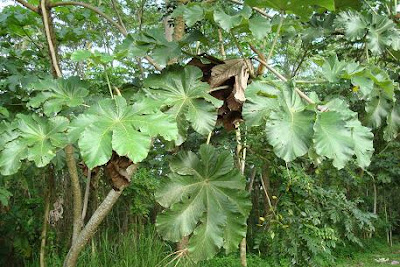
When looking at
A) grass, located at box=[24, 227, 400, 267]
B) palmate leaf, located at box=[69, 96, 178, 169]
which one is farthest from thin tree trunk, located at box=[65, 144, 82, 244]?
palmate leaf, located at box=[69, 96, 178, 169]

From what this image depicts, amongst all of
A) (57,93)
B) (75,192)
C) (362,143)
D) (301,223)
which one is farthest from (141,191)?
(362,143)

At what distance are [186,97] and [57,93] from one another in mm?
594

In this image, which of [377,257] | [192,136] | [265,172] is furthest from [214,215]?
[377,257]

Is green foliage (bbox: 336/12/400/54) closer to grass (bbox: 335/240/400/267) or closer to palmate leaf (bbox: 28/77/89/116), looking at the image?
palmate leaf (bbox: 28/77/89/116)

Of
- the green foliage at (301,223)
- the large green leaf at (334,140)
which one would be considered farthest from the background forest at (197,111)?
the green foliage at (301,223)

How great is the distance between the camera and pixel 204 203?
64.3 inches

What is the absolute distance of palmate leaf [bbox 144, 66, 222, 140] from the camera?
1.49m

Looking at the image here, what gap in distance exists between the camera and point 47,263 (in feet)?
12.0

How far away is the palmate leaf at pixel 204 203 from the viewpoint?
1.56 m

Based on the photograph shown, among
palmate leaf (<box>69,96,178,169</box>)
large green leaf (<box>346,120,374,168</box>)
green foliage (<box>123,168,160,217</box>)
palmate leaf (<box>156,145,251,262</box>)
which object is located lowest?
green foliage (<box>123,168,160,217</box>)

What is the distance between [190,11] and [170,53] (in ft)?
0.64

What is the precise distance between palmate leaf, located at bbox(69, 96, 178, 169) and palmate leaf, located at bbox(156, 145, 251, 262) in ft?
1.23

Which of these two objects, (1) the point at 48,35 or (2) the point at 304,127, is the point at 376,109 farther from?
(1) the point at 48,35

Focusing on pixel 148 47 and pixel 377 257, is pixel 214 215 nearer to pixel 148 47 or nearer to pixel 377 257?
pixel 148 47
